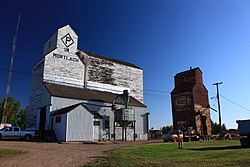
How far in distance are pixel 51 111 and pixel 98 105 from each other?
6599 mm

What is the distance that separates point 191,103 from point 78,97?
20.7m

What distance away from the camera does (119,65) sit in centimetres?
4191

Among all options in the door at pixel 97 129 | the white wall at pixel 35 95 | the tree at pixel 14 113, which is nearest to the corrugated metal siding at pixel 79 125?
the door at pixel 97 129

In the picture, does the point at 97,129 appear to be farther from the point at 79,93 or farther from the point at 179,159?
the point at 179,159

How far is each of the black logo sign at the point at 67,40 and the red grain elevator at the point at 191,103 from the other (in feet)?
73.0

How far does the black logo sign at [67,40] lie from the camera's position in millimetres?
35831

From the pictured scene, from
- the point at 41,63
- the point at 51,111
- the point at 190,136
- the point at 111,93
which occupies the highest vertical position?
the point at 41,63

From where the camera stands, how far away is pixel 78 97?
30.3m

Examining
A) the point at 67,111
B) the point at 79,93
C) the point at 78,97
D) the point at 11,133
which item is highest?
the point at 79,93

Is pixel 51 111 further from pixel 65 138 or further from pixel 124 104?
pixel 124 104

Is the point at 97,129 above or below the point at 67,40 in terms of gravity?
below

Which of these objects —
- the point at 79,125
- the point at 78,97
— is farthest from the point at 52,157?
the point at 78,97

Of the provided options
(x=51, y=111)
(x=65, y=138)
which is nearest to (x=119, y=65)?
(x=51, y=111)

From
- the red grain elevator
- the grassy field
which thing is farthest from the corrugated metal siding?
the red grain elevator
